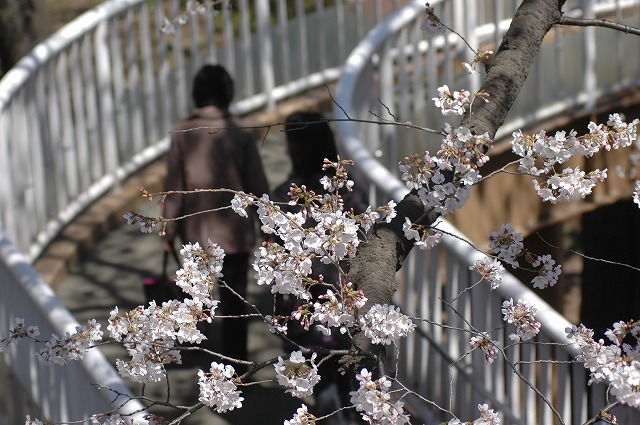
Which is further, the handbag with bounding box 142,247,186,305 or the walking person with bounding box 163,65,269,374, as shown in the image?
the handbag with bounding box 142,247,186,305

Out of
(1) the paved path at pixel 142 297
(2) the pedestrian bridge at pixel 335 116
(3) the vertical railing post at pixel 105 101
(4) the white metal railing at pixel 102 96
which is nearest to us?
(2) the pedestrian bridge at pixel 335 116

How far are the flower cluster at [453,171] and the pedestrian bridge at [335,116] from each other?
1.27 meters

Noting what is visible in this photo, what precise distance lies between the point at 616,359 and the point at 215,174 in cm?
315

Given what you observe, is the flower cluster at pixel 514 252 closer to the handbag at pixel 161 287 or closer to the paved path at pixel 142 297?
the paved path at pixel 142 297

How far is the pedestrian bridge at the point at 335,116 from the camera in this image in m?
5.02

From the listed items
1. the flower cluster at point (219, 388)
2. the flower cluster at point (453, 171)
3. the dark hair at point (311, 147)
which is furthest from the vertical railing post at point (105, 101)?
the flower cluster at point (219, 388)

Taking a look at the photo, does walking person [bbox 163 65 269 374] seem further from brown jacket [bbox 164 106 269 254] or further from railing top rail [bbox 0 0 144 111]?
railing top rail [bbox 0 0 144 111]

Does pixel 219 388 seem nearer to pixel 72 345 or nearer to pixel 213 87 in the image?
pixel 72 345

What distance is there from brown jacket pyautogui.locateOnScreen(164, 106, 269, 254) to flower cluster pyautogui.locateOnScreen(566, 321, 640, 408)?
2.68m

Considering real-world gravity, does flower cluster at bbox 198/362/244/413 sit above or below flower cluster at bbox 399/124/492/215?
below

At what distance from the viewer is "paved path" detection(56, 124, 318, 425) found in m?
5.99

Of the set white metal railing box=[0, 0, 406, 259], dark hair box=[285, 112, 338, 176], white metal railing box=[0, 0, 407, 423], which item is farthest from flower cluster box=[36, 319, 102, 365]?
white metal railing box=[0, 0, 406, 259]

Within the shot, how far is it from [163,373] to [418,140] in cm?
418

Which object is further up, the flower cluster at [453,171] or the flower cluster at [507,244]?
the flower cluster at [453,171]
